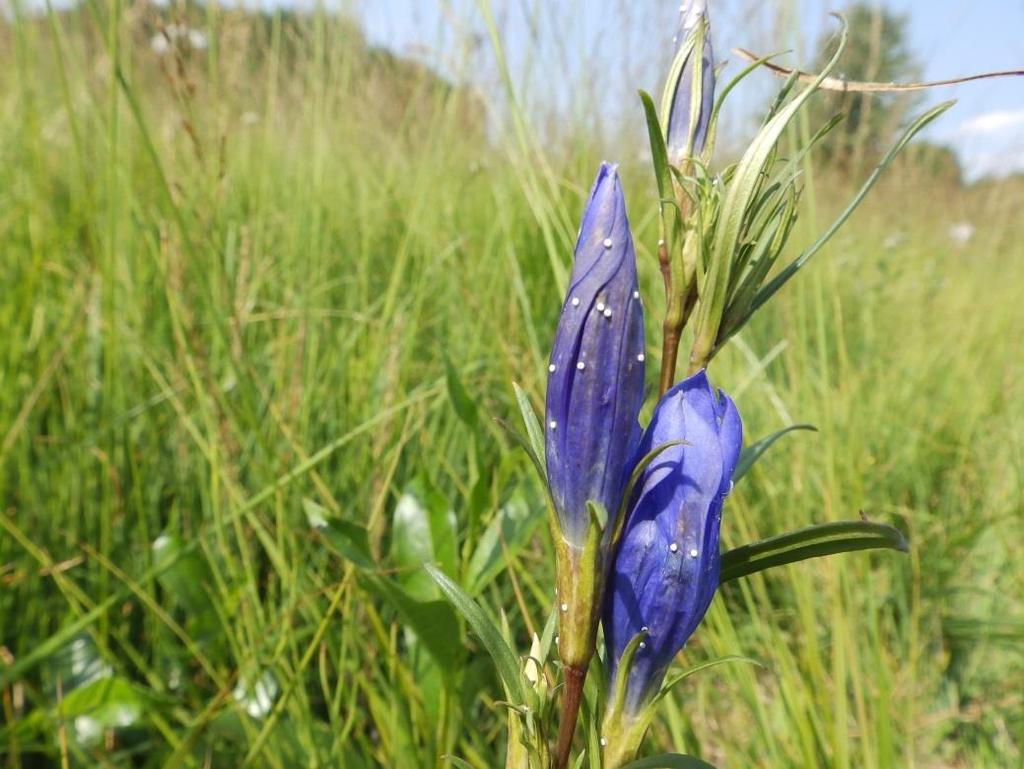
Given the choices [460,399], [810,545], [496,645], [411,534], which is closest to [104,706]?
[411,534]

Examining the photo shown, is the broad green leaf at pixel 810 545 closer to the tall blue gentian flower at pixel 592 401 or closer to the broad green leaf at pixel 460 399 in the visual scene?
the tall blue gentian flower at pixel 592 401

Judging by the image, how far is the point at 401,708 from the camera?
0.93 meters

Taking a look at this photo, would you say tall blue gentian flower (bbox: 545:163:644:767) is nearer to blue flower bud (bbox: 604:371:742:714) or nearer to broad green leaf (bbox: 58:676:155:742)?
blue flower bud (bbox: 604:371:742:714)

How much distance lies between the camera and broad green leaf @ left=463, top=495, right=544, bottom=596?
96 cm

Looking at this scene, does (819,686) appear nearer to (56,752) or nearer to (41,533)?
(56,752)

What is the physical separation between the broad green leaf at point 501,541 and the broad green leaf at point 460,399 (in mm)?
116

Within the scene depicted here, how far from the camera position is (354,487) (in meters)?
1.32

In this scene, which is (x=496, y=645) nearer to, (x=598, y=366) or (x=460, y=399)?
(x=598, y=366)

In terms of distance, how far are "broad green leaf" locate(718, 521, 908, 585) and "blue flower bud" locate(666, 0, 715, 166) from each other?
24 centimetres

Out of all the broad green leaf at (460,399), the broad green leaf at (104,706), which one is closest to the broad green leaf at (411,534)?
the broad green leaf at (460,399)

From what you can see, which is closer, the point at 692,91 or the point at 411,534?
the point at 692,91

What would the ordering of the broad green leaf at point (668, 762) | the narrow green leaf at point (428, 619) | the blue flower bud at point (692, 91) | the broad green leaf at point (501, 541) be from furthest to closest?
the broad green leaf at point (501, 541) < the narrow green leaf at point (428, 619) < the blue flower bud at point (692, 91) < the broad green leaf at point (668, 762)

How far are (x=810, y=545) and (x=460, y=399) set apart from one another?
0.64 metres

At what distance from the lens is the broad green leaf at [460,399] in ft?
3.35
